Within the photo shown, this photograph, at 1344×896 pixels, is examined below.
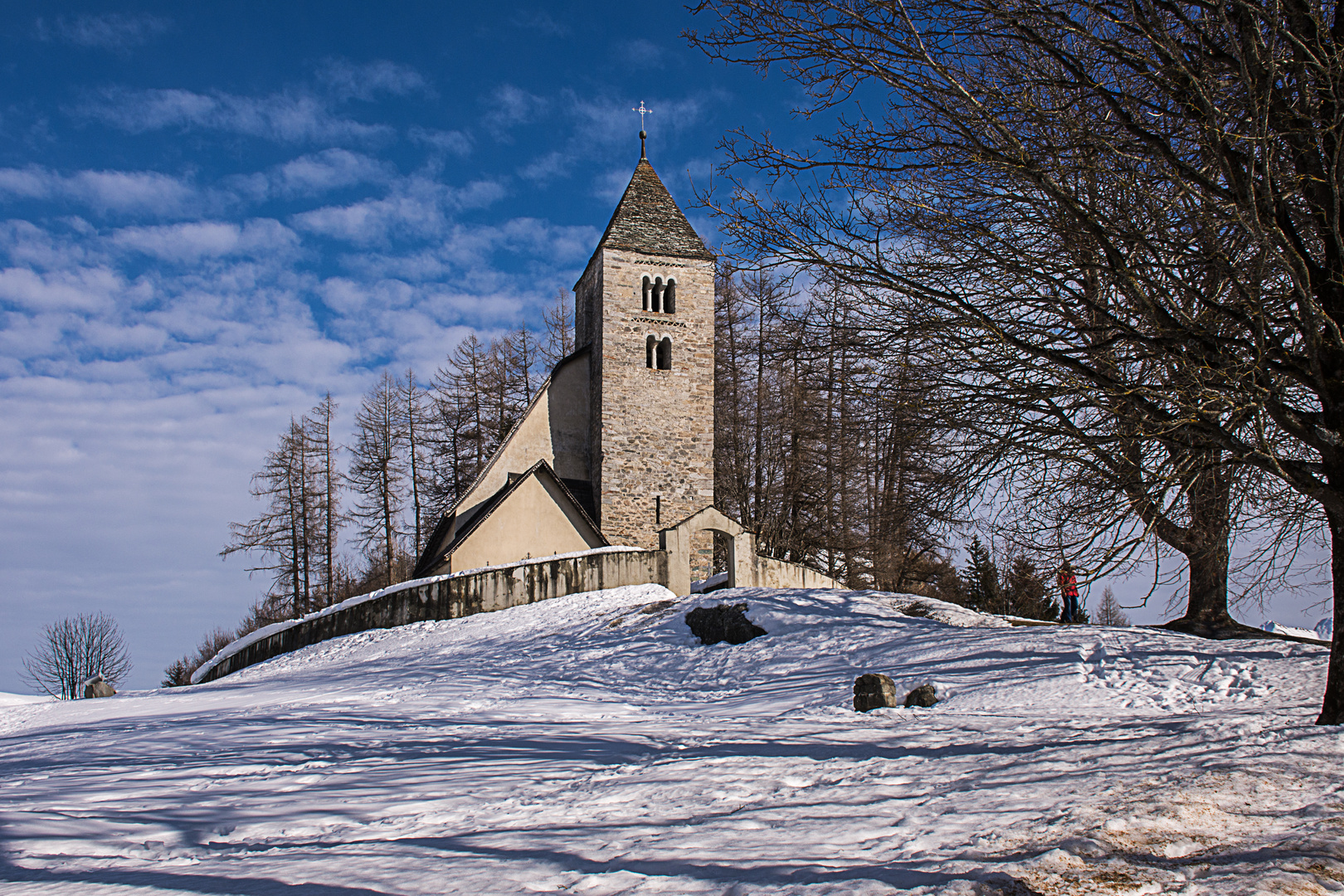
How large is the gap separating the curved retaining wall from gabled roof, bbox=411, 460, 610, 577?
3690 millimetres

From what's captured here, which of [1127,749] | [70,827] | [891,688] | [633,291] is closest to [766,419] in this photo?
[633,291]

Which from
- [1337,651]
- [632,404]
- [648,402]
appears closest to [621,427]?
[632,404]

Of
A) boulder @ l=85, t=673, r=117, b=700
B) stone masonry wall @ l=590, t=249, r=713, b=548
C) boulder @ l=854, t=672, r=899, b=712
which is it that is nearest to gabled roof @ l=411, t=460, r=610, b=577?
stone masonry wall @ l=590, t=249, r=713, b=548

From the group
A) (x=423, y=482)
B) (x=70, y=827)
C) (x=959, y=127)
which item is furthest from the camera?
(x=423, y=482)

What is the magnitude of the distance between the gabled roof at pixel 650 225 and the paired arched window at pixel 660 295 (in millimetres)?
978

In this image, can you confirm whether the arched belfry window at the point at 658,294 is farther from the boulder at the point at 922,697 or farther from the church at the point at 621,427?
the boulder at the point at 922,697

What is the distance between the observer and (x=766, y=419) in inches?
1266

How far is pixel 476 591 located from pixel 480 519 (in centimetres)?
522

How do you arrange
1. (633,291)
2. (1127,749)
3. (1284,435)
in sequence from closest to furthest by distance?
(1127,749)
(1284,435)
(633,291)

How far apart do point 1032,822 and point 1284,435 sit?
19.4 feet

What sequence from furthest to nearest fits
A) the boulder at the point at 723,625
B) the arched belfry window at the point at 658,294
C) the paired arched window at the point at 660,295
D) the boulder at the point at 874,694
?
the arched belfry window at the point at 658,294 → the paired arched window at the point at 660,295 → the boulder at the point at 723,625 → the boulder at the point at 874,694

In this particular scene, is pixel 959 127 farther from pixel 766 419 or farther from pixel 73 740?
pixel 766 419

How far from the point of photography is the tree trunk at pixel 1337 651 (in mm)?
6070

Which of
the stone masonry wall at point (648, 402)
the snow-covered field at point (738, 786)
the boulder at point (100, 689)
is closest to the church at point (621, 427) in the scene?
the stone masonry wall at point (648, 402)
